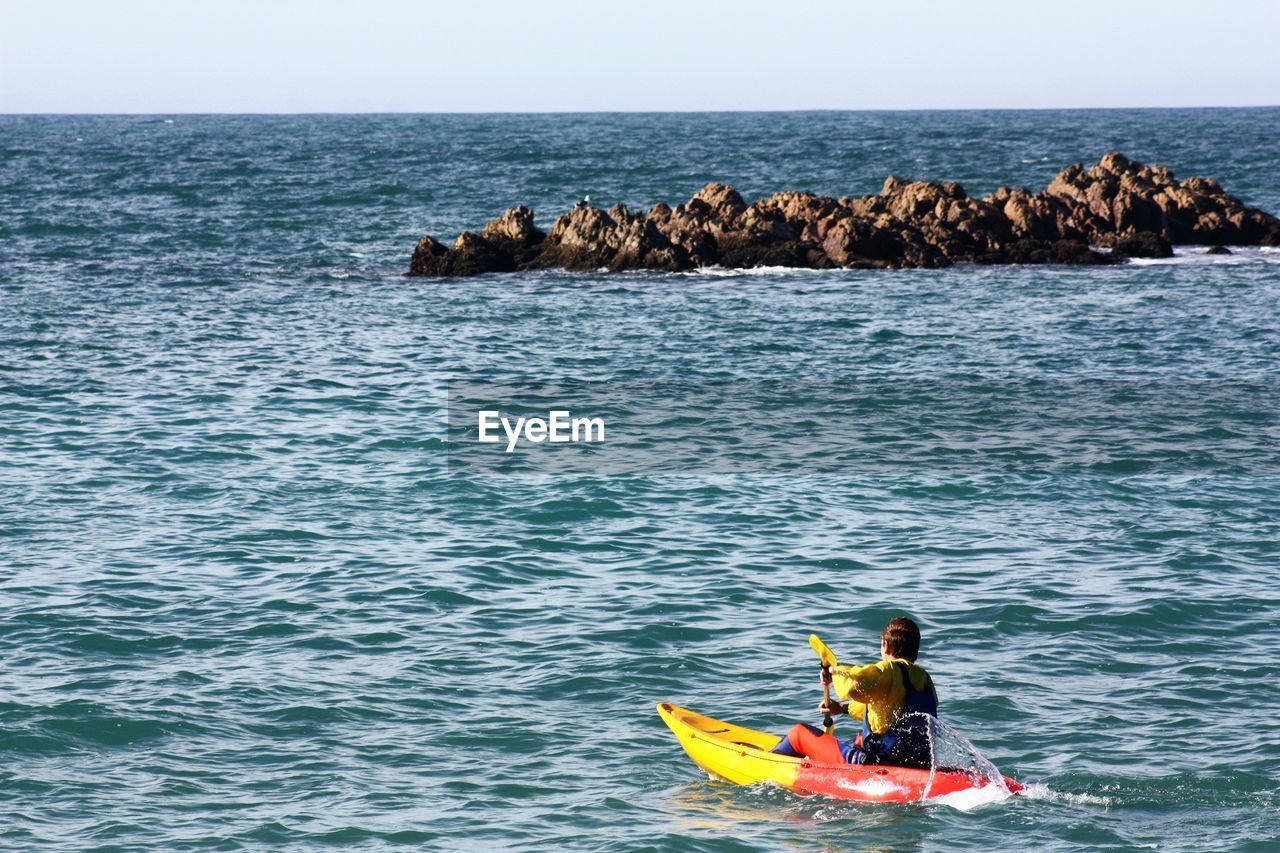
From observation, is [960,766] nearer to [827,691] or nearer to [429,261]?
[827,691]

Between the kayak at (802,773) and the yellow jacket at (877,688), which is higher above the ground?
the yellow jacket at (877,688)

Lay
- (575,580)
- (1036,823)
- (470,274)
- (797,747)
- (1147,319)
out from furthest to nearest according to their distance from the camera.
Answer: (470,274) → (1147,319) → (575,580) → (797,747) → (1036,823)

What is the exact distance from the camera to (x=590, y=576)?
19.5 m

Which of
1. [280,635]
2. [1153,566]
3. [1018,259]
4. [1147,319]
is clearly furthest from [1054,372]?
[280,635]

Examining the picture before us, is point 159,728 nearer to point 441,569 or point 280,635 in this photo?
point 280,635

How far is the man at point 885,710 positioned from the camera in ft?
42.2

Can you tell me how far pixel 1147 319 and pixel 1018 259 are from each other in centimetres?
1051

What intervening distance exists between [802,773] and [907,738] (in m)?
1.02

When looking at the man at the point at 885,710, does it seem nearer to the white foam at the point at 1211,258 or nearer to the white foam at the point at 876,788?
the white foam at the point at 876,788

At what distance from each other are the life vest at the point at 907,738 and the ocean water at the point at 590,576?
461 mm

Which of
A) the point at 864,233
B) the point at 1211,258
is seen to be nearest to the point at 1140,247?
the point at 1211,258

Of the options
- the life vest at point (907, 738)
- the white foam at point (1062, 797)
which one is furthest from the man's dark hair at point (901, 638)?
the white foam at point (1062, 797)

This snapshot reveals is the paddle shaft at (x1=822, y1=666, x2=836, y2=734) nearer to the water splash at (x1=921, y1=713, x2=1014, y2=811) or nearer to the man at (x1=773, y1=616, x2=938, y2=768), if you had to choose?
the man at (x1=773, y1=616, x2=938, y2=768)

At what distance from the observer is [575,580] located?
1933 cm
